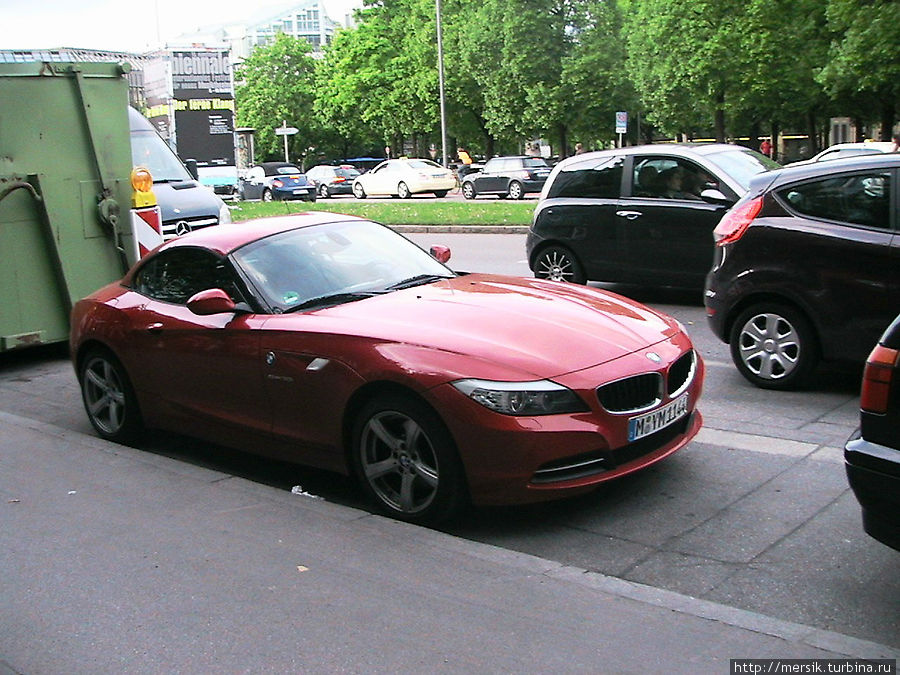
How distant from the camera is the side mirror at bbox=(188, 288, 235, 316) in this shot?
5.99m

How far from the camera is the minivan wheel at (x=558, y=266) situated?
12103 millimetres

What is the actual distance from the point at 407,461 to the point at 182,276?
234 centimetres

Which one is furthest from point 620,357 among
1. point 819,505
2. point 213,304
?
point 213,304

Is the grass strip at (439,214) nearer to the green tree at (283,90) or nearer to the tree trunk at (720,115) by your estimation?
the tree trunk at (720,115)

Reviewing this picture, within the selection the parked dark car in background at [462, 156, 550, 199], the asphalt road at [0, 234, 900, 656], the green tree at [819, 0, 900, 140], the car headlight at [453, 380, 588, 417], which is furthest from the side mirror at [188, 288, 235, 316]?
the parked dark car in background at [462, 156, 550, 199]

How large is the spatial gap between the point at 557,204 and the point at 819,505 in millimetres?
7370

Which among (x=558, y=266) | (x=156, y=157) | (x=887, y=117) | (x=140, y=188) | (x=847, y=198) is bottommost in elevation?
(x=558, y=266)

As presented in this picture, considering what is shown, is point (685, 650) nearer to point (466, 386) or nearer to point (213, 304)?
point (466, 386)

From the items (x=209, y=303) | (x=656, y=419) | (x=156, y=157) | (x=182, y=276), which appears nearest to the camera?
(x=656, y=419)

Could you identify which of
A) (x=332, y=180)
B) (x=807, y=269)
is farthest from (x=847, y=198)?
(x=332, y=180)

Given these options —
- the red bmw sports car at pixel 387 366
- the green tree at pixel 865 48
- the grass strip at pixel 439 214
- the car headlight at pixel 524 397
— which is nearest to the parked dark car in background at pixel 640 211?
the red bmw sports car at pixel 387 366

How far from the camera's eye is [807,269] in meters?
7.41

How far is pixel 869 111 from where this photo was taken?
44.3 m

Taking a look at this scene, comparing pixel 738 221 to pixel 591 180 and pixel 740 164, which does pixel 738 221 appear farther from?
pixel 591 180
